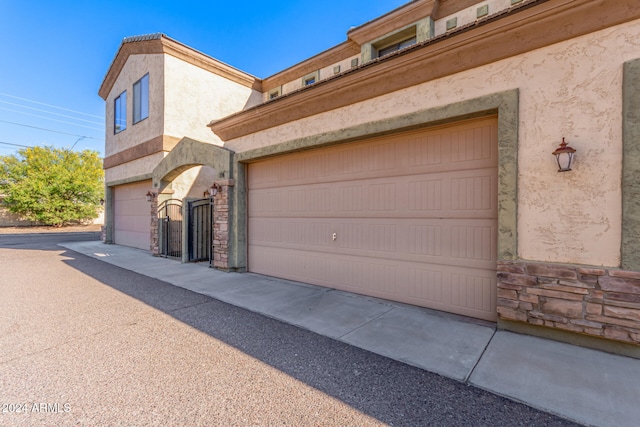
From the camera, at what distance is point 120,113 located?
1433 cm

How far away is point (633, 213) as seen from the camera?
316 cm

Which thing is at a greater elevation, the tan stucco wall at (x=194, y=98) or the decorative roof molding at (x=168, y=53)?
the decorative roof molding at (x=168, y=53)

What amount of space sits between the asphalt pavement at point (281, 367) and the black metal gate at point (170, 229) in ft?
16.5

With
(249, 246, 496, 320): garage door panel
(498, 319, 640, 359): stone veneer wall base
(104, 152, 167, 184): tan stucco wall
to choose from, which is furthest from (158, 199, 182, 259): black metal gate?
(498, 319, 640, 359): stone veneer wall base

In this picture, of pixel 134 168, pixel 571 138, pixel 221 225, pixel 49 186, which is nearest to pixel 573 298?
pixel 571 138

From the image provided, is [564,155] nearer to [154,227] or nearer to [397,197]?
[397,197]

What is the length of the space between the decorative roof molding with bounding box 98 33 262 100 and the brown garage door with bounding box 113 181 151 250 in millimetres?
5401

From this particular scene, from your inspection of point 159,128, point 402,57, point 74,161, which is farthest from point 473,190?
point 74,161

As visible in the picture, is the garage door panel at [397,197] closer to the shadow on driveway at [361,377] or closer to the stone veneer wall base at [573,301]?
the stone veneer wall base at [573,301]

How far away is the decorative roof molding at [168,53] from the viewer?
11.3 m

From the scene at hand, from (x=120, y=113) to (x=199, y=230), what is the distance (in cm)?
939

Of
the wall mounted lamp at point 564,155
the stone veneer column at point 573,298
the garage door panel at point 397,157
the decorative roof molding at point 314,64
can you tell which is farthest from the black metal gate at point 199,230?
the wall mounted lamp at point 564,155

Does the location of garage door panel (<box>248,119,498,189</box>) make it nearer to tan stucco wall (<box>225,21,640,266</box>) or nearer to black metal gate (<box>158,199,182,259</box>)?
tan stucco wall (<box>225,21,640,266</box>)

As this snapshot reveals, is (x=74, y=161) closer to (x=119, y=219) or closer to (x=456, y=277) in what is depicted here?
(x=119, y=219)
